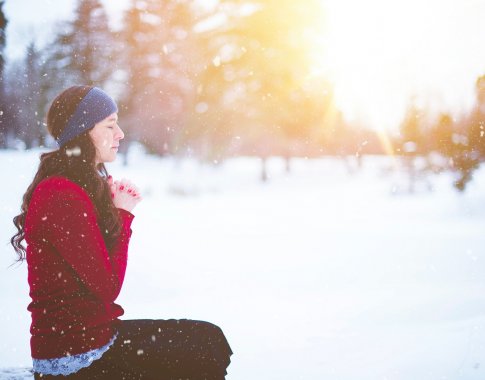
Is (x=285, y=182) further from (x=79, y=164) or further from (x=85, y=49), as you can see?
(x=79, y=164)

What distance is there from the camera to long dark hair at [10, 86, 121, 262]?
1.74 metres

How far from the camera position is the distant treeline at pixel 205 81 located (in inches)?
461

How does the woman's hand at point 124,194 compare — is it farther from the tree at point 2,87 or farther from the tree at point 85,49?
the tree at point 85,49

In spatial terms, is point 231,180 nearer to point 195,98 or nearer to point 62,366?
point 195,98

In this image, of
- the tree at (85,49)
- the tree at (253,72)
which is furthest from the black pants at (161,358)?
the tree at (253,72)

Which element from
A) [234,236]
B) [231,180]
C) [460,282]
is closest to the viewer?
[460,282]

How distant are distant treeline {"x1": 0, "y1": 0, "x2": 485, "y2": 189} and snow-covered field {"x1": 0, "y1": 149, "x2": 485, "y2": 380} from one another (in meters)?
1.71

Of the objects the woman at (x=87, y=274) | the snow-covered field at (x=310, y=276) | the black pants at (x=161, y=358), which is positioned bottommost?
the snow-covered field at (x=310, y=276)

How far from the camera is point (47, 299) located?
164 cm

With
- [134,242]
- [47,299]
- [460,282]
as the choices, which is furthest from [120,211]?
[134,242]

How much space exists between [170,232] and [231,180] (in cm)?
894

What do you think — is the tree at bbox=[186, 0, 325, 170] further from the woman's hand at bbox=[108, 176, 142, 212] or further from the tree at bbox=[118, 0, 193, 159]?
the woman's hand at bbox=[108, 176, 142, 212]

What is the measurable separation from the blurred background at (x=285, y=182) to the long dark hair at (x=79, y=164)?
204cm

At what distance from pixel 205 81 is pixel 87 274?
13.4 meters
